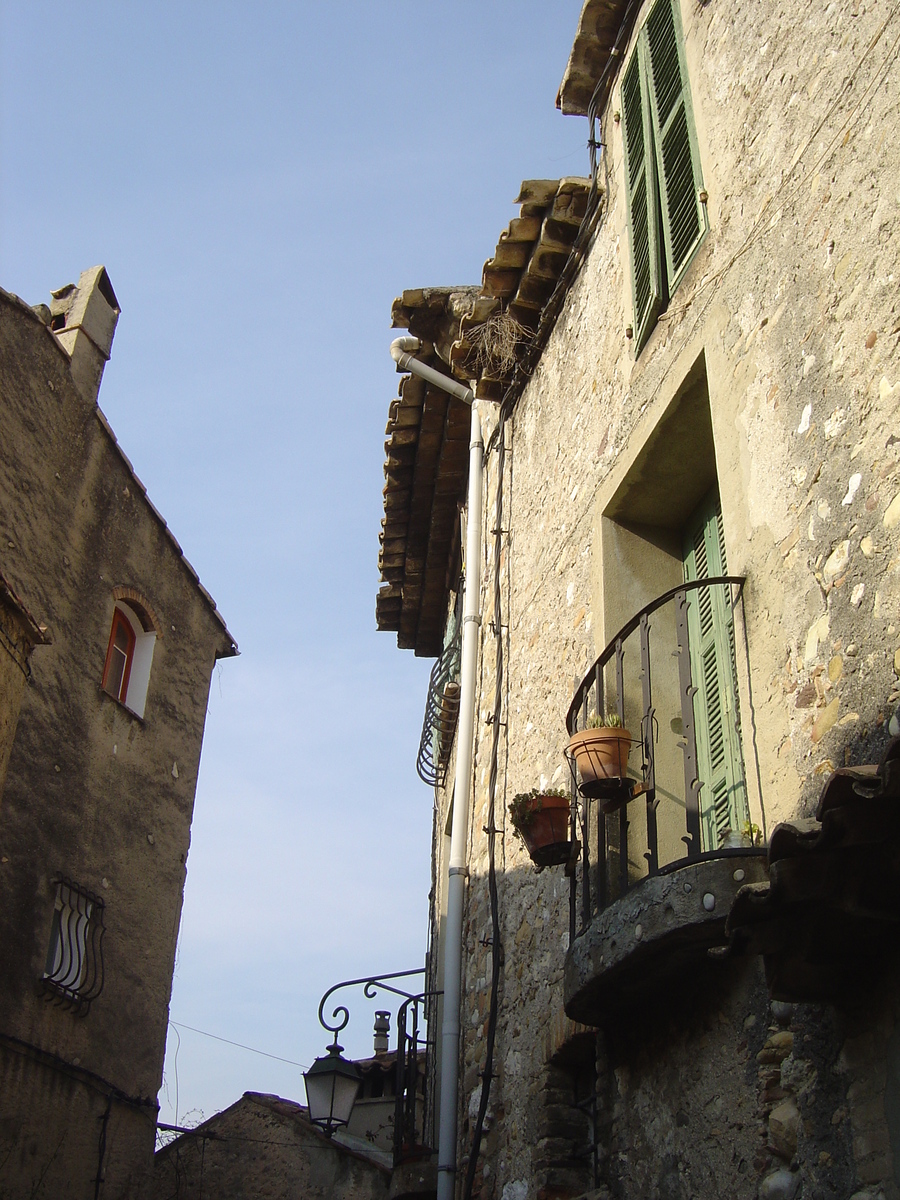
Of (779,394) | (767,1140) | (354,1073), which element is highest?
(779,394)

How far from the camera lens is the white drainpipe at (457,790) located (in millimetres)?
6434

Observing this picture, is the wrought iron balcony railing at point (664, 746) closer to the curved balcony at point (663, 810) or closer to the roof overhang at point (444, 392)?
the curved balcony at point (663, 810)

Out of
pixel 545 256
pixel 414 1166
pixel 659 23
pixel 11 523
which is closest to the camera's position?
pixel 659 23

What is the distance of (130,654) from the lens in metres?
12.3

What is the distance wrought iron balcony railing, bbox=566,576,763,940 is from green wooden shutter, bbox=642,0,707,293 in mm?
1614

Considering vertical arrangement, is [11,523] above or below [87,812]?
above

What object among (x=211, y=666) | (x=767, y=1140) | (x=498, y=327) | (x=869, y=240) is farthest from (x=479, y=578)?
(x=211, y=666)

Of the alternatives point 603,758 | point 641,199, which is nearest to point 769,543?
point 603,758

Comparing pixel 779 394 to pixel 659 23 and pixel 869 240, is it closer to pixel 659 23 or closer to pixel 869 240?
pixel 869 240

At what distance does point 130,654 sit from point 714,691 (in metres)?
8.58

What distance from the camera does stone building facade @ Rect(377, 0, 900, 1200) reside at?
10.6 ft

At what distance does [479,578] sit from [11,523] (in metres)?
4.47

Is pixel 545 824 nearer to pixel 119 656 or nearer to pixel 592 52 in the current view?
pixel 592 52

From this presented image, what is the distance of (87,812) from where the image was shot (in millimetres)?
10617
